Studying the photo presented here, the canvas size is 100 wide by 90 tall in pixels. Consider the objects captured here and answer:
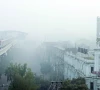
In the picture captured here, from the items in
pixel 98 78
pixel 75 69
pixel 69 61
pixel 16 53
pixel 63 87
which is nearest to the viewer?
pixel 63 87

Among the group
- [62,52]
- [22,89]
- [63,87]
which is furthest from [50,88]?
[62,52]

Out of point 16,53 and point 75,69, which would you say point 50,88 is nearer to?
point 75,69

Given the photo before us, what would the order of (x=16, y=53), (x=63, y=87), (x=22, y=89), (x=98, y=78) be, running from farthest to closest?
(x=16, y=53) < (x=98, y=78) < (x=22, y=89) < (x=63, y=87)

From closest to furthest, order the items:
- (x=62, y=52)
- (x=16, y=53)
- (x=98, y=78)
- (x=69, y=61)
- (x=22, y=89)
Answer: (x=22, y=89) < (x=98, y=78) < (x=69, y=61) < (x=62, y=52) < (x=16, y=53)

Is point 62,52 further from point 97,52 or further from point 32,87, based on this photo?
point 32,87

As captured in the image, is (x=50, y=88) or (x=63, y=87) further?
(x=50, y=88)

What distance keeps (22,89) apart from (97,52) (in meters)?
6.39

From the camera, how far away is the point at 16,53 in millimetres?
55719

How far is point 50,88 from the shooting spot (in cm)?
2319

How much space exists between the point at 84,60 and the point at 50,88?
3860mm

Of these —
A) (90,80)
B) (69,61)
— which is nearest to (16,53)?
(69,61)

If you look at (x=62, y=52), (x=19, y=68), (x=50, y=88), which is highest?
(x=62, y=52)

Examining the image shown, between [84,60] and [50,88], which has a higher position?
[84,60]

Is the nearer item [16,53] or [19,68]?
[19,68]
